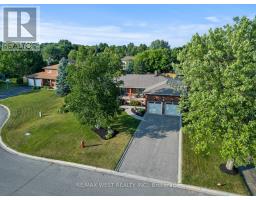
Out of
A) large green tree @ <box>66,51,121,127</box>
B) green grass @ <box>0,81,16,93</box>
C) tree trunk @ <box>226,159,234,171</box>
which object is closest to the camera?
tree trunk @ <box>226,159,234,171</box>

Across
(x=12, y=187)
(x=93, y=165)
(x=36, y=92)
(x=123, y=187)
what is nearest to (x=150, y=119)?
(x=93, y=165)

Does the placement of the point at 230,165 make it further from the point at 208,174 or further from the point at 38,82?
the point at 38,82

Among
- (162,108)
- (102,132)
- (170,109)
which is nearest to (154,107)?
(162,108)

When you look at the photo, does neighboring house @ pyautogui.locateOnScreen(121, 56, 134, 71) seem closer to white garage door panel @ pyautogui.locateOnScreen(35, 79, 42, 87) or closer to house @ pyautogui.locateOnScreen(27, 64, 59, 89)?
house @ pyautogui.locateOnScreen(27, 64, 59, 89)

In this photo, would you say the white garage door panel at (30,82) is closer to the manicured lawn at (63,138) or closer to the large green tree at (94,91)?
the manicured lawn at (63,138)

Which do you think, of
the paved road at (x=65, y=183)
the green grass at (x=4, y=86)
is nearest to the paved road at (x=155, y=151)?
the paved road at (x=65, y=183)

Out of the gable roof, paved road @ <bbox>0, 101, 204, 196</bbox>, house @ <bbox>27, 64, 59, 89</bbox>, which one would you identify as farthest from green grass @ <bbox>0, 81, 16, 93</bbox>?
paved road @ <bbox>0, 101, 204, 196</bbox>
